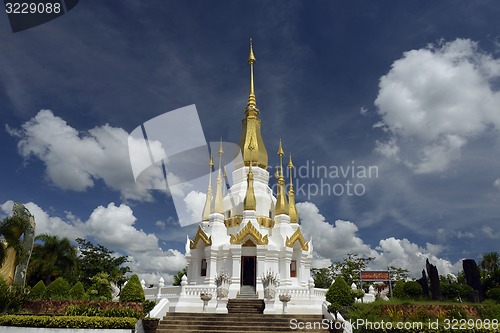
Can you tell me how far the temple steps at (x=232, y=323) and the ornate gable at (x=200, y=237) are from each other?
28.1 feet

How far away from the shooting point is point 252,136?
3228 cm

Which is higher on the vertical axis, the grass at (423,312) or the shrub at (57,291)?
the shrub at (57,291)

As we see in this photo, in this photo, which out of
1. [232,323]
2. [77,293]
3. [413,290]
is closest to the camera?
[232,323]

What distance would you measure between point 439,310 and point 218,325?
9234 millimetres

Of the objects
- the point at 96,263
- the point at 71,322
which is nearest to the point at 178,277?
the point at 96,263

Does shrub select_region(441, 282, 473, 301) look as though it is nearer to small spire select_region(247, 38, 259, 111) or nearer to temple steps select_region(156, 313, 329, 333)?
temple steps select_region(156, 313, 329, 333)

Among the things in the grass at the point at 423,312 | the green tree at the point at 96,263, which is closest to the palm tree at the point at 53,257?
the green tree at the point at 96,263

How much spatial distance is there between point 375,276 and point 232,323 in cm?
1838

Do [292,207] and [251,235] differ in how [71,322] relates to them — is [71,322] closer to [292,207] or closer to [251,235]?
[251,235]

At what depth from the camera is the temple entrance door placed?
2562 cm

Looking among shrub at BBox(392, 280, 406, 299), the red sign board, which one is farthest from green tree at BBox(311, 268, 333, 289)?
shrub at BBox(392, 280, 406, 299)

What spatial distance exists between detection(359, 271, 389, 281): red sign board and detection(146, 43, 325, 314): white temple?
616cm

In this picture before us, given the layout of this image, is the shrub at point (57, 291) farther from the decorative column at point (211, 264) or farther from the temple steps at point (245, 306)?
the temple steps at point (245, 306)

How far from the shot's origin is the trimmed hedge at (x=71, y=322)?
15555mm
